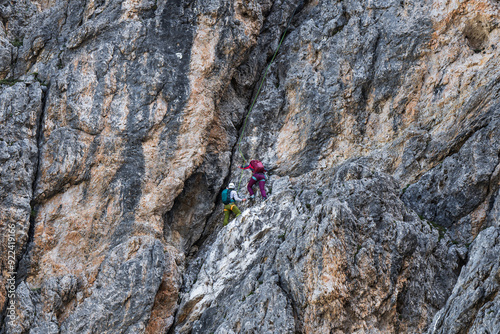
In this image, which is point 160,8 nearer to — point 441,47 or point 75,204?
point 75,204

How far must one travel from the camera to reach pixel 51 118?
887 inches

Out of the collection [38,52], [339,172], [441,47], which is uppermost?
[441,47]

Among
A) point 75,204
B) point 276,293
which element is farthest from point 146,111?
point 276,293

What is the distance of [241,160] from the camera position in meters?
23.5

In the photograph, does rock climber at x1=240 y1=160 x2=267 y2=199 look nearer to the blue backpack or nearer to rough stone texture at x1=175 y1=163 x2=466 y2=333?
the blue backpack

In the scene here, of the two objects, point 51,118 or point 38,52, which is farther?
point 38,52

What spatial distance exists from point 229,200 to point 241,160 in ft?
7.67

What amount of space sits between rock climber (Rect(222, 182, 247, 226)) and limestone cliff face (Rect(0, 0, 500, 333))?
1.68 ft

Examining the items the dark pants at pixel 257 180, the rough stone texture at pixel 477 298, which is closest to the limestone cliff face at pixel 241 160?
the dark pants at pixel 257 180

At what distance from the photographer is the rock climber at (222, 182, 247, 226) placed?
70.2ft

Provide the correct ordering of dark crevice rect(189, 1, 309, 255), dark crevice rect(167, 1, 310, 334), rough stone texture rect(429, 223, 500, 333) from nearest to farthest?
rough stone texture rect(429, 223, 500, 333) < dark crevice rect(167, 1, 310, 334) < dark crevice rect(189, 1, 309, 255)

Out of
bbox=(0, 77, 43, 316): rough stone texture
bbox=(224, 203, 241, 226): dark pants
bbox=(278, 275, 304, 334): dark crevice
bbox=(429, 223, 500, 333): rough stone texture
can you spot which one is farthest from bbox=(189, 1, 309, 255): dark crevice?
bbox=(429, 223, 500, 333): rough stone texture

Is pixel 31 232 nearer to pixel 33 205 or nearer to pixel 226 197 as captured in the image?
pixel 33 205

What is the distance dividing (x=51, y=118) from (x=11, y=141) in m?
1.76
